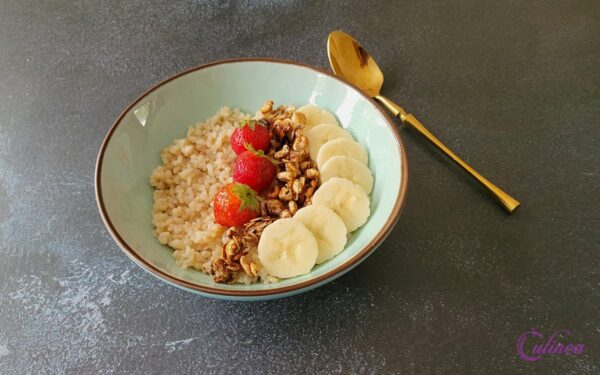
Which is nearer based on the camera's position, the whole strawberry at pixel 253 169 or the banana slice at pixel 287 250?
the banana slice at pixel 287 250

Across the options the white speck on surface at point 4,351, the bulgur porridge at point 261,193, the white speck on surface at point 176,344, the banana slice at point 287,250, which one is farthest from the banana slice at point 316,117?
the white speck on surface at point 4,351

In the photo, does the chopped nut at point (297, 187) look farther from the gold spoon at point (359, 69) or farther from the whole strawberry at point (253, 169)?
the gold spoon at point (359, 69)

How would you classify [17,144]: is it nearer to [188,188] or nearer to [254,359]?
[188,188]

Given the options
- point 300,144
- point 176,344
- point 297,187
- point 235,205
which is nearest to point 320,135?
point 300,144

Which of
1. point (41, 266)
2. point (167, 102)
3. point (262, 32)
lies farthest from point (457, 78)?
point (41, 266)

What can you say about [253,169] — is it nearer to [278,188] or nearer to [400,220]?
[278,188]
